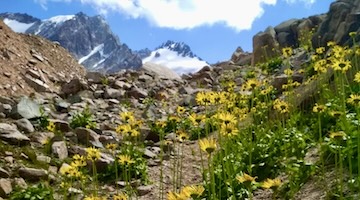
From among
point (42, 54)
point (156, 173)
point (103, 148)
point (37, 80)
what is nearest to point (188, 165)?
point (156, 173)

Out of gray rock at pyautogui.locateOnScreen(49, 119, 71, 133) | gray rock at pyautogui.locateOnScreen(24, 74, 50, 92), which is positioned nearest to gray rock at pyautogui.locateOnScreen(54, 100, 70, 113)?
gray rock at pyautogui.locateOnScreen(49, 119, 71, 133)

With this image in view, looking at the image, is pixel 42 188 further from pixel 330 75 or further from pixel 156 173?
pixel 330 75

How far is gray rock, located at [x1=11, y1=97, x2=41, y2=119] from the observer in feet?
33.5

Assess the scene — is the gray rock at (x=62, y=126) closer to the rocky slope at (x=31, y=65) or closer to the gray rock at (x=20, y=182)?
the gray rock at (x=20, y=182)

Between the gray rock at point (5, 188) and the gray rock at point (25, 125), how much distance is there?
2.86 metres

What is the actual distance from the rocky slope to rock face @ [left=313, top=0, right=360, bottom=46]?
9606 millimetres

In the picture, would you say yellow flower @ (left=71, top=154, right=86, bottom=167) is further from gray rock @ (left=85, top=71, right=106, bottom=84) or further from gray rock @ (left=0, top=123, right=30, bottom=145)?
gray rock @ (left=85, top=71, right=106, bottom=84)

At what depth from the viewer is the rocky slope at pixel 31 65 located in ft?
50.9

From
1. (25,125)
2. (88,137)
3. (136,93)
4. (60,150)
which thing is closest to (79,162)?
(60,150)

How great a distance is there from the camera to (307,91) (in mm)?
8523

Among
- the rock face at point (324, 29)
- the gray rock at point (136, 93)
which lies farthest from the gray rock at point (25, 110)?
the rock face at point (324, 29)

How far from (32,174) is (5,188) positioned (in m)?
0.70

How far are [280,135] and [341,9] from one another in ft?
49.4

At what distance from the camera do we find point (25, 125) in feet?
31.0
